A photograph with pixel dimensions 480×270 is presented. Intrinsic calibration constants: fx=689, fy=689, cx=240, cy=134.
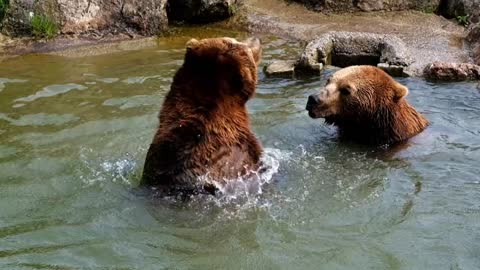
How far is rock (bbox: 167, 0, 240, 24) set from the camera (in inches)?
508

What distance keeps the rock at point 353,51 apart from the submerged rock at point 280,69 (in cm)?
13

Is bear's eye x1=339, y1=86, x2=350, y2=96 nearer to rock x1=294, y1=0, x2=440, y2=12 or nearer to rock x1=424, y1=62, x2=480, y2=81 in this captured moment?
rock x1=424, y1=62, x2=480, y2=81

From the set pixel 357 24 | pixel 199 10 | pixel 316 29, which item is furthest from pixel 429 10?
pixel 199 10

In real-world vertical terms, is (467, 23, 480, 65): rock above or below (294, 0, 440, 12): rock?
below

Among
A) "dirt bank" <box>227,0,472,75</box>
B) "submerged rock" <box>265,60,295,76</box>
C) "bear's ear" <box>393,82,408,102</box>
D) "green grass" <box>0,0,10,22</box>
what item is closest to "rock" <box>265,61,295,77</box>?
"submerged rock" <box>265,60,295,76</box>

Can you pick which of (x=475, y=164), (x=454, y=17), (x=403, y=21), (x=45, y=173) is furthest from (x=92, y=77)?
(x=454, y=17)

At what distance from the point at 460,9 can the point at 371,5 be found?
1.69 metres

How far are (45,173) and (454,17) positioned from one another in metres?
9.41

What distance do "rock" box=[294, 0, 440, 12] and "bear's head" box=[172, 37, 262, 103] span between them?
8.91 metres

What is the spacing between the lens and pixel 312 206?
5.43 m

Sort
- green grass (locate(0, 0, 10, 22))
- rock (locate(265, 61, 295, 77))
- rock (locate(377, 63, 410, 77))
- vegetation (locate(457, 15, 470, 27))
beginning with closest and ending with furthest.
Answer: rock (locate(377, 63, 410, 77)) < rock (locate(265, 61, 295, 77)) < green grass (locate(0, 0, 10, 22)) < vegetation (locate(457, 15, 470, 27))

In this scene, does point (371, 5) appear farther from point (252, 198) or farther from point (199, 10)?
point (252, 198)

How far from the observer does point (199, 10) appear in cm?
1294

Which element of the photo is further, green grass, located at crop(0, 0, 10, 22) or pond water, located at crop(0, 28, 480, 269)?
green grass, located at crop(0, 0, 10, 22)
